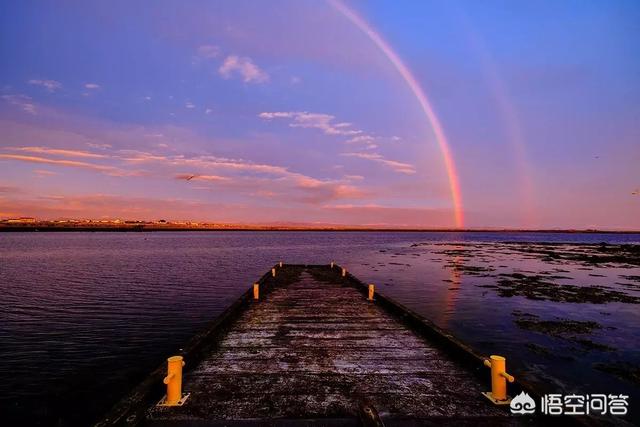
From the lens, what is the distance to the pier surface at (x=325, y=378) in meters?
5.68

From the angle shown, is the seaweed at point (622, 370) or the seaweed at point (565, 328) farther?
the seaweed at point (565, 328)

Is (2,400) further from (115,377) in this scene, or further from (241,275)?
(241,275)

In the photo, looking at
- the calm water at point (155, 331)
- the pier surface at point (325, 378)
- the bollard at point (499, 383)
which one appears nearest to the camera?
the pier surface at point (325, 378)

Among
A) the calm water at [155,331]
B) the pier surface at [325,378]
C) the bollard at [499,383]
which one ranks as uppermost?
the bollard at [499,383]

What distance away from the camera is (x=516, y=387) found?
6094 mm

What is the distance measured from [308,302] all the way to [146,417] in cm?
985

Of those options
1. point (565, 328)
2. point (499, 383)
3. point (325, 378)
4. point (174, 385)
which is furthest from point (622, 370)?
point (174, 385)

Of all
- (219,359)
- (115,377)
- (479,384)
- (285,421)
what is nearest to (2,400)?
(115,377)

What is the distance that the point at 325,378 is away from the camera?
277 inches

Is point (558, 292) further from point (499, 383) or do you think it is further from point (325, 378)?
point (325, 378)

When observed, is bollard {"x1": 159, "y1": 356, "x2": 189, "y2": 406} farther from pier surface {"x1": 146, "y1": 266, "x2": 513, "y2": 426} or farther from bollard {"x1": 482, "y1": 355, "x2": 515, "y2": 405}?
bollard {"x1": 482, "y1": 355, "x2": 515, "y2": 405}

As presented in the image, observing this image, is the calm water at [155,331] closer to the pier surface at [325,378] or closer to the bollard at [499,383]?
the pier surface at [325,378]

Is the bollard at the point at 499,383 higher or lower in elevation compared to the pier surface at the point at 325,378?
higher

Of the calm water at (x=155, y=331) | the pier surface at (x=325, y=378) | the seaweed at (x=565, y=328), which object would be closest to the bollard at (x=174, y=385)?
the pier surface at (x=325, y=378)
